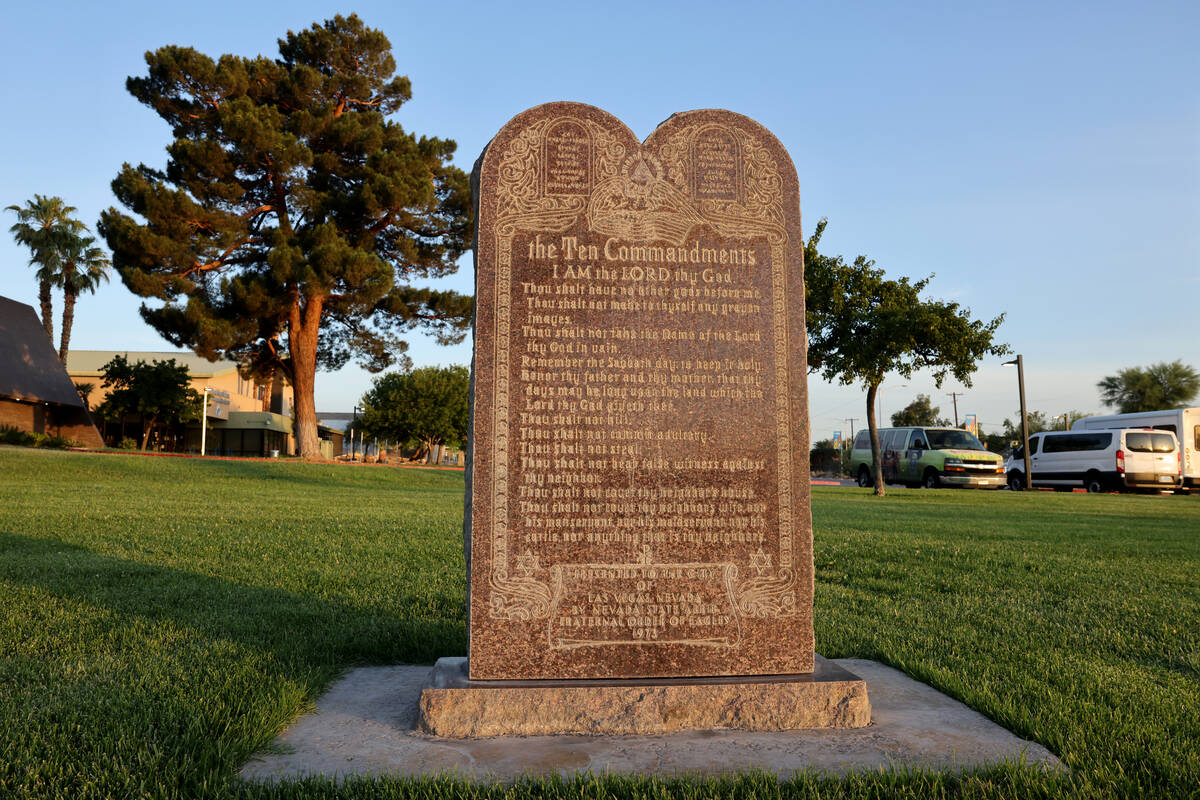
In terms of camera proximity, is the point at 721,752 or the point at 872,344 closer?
the point at 721,752

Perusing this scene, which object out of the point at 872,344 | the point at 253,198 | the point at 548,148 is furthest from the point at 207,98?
the point at 548,148

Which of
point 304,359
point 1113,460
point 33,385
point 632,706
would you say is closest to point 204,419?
point 33,385

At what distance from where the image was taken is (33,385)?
30188 mm

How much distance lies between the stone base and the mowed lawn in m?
0.64

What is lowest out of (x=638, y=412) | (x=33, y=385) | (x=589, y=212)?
(x=638, y=412)

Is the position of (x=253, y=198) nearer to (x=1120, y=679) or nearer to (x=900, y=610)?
(x=900, y=610)

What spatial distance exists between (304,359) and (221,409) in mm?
28847

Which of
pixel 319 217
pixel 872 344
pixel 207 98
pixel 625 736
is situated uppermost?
pixel 207 98

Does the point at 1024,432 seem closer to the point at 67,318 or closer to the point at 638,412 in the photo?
the point at 638,412

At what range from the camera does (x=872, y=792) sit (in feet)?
8.90

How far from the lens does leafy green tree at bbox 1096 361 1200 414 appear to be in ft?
194

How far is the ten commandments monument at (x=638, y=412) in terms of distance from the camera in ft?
12.4

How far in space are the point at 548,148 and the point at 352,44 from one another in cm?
3107

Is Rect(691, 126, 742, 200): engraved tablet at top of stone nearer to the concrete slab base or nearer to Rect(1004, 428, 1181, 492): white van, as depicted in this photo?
the concrete slab base
